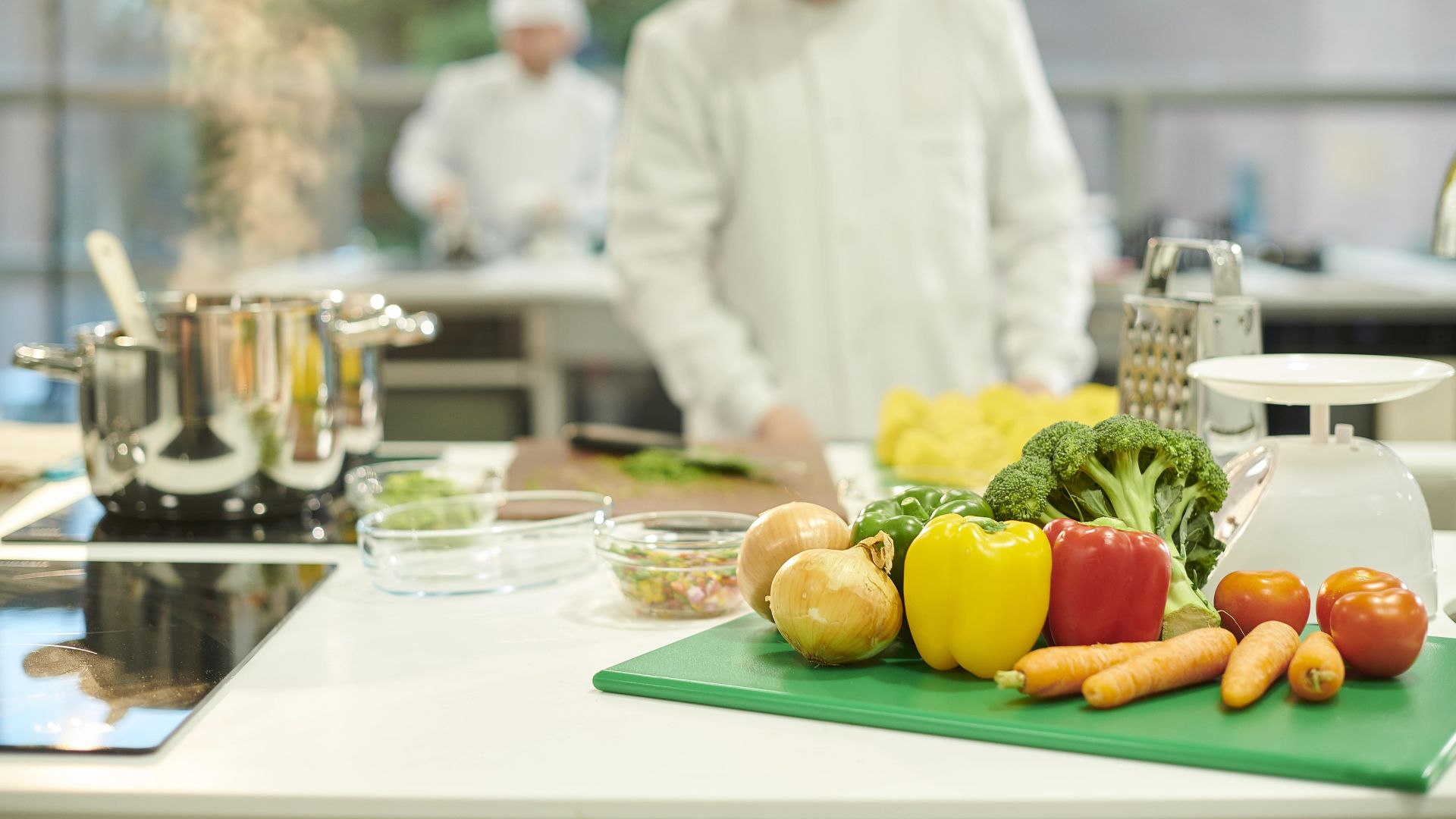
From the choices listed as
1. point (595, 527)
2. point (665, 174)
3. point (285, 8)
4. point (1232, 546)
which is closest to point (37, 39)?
point (285, 8)

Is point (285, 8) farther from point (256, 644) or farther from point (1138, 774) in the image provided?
point (1138, 774)

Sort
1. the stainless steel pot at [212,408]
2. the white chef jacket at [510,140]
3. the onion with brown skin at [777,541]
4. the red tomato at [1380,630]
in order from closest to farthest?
the red tomato at [1380,630] < the onion with brown skin at [777,541] < the stainless steel pot at [212,408] < the white chef jacket at [510,140]

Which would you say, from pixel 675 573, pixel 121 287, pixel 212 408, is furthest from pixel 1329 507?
pixel 121 287

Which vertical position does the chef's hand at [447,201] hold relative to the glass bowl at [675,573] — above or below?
above

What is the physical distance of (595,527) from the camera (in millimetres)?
1121

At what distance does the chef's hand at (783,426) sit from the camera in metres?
2.20

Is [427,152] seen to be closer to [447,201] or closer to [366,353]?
[447,201]

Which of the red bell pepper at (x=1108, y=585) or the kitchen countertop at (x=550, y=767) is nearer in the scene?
the kitchen countertop at (x=550, y=767)

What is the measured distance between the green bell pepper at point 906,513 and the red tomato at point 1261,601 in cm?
17

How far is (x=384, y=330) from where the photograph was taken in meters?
1.40

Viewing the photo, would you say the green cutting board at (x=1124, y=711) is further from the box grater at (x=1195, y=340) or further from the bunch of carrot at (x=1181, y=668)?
the box grater at (x=1195, y=340)

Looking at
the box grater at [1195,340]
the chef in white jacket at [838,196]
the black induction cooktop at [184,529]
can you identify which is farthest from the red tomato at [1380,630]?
the chef in white jacket at [838,196]

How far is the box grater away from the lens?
1.22 meters

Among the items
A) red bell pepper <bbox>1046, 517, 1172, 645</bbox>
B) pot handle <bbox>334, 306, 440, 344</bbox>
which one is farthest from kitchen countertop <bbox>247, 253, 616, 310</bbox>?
red bell pepper <bbox>1046, 517, 1172, 645</bbox>
